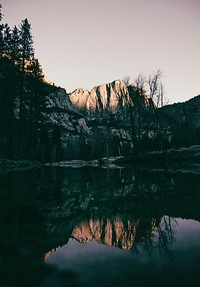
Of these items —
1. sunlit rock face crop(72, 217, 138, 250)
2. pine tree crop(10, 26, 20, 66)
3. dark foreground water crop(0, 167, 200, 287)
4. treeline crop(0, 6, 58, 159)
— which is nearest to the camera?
dark foreground water crop(0, 167, 200, 287)

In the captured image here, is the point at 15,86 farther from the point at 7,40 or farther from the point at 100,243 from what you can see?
the point at 100,243

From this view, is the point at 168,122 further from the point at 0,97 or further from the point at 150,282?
the point at 150,282

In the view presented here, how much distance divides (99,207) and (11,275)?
2729mm

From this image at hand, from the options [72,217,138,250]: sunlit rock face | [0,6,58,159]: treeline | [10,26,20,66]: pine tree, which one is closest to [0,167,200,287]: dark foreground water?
[72,217,138,250]: sunlit rock face

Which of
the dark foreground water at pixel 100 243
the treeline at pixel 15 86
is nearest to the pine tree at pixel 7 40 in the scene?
the treeline at pixel 15 86

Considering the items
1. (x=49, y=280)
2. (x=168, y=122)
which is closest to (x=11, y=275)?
(x=49, y=280)

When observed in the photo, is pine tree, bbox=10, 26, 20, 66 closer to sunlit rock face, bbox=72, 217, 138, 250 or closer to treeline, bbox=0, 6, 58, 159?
treeline, bbox=0, 6, 58, 159

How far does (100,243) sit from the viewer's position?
2629 millimetres

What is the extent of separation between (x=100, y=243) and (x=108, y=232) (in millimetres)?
395

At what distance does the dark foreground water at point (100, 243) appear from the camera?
1735 millimetres

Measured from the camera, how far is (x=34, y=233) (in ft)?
9.38

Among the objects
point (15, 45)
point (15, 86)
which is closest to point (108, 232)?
point (15, 86)

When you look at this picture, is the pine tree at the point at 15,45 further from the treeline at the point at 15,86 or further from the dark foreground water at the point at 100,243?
the dark foreground water at the point at 100,243

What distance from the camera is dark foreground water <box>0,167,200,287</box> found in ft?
5.69
